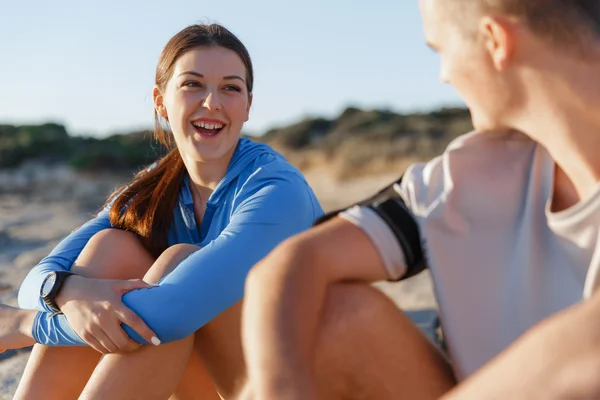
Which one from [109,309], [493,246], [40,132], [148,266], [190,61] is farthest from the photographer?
[40,132]

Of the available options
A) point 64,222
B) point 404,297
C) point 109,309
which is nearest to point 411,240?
point 109,309

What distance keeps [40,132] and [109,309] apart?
73.0 feet

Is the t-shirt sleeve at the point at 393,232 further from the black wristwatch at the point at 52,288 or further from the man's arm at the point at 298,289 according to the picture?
the black wristwatch at the point at 52,288

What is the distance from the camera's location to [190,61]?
9.25ft

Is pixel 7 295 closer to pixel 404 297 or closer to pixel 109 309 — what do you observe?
pixel 404 297

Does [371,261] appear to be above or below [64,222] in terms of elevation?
above

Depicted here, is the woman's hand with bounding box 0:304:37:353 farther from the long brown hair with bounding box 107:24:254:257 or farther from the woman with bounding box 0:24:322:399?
the long brown hair with bounding box 107:24:254:257

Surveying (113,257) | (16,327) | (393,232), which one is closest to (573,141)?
(393,232)

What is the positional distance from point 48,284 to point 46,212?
897 centimetres

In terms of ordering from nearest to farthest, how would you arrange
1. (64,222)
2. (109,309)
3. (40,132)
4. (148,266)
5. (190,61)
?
(109,309)
(148,266)
(190,61)
(64,222)
(40,132)

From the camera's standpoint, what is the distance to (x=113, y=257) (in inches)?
99.3

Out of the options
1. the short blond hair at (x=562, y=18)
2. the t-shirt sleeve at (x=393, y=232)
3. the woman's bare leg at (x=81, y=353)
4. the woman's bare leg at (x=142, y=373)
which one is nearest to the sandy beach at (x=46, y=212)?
the woman's bare leg at (x=81, y=353)

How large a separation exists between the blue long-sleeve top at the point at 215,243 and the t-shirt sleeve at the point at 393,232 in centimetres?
74

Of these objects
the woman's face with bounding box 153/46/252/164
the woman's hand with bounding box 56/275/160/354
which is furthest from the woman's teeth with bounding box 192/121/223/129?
the woman's hand with bounding box 56/275/160/354
